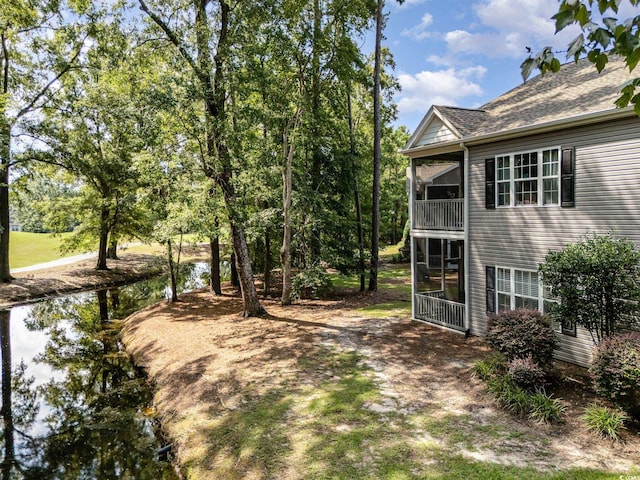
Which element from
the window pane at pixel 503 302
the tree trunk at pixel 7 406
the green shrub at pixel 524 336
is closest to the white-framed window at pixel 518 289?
the window pane at pixel 503 302

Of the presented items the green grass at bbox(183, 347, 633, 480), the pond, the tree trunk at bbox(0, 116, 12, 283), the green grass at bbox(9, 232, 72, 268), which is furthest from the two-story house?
the green grass at bbox(9, 232, 72, 268)

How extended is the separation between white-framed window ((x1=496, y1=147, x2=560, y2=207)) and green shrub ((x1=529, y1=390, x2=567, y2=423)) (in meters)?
4.82

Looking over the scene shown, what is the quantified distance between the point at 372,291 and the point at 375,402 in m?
12.3

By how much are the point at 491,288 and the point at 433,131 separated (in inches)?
215

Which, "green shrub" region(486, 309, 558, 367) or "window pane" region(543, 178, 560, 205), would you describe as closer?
"green shrub" region(486, 309, 558, 367)

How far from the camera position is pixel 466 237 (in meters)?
12.4

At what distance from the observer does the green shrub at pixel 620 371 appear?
6.82 meters

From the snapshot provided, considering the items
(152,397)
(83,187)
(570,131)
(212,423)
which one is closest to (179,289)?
(83,187)

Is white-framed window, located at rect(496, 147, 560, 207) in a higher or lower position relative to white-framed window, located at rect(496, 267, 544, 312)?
higher

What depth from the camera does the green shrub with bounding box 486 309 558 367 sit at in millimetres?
8672

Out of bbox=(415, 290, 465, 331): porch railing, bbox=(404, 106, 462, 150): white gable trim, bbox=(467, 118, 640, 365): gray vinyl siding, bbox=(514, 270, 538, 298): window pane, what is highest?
bbox=(404, 106, 462, 150): white gable trim

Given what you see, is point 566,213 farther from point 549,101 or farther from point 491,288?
point 549,101

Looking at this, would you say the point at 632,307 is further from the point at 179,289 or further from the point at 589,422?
the point at 179,289

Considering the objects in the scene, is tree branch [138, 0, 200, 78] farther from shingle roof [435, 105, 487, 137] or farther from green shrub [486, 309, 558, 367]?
green shrub [486, 309, 558, 367]
